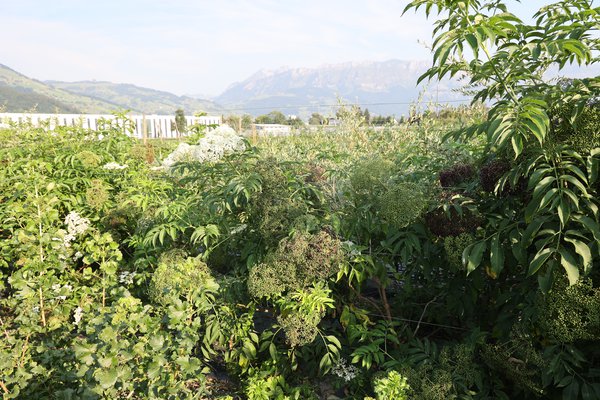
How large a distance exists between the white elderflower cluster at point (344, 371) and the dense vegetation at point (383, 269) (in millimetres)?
12

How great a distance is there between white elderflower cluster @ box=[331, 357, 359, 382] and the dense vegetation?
12 mm

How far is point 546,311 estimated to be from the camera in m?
1.76

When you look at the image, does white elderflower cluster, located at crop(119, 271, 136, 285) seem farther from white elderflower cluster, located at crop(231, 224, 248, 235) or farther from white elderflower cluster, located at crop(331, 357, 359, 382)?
white elderflower cluster, located at crop(331, 357, 359, 382)

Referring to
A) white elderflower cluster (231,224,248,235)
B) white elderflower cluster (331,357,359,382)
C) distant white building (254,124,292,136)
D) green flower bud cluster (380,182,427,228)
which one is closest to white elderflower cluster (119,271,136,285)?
white elderflower cluster (231,224,248,235)

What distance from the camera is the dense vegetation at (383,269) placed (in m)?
1.67

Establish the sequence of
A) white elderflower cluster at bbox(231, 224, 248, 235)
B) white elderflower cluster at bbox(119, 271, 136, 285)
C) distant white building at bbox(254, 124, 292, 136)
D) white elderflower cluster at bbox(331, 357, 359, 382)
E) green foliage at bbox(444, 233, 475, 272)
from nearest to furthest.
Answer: green foliage at bbox(444, 233, 475, 272) → white elderflower cluster at bbox(331, 357, 359, 382) → white elderflower cluster at bbox(231, 224, 248, 235) → white elderflower cluster at bbox(119, 271, 136, 285) → distant white building at bbox(254, 124, 292, 136)

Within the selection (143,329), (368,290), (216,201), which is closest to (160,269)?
(216,201)

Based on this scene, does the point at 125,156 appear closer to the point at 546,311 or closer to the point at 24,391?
the point at 24,391

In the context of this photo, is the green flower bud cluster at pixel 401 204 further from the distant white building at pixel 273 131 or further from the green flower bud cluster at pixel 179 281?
the distant white building at pixel 273 131

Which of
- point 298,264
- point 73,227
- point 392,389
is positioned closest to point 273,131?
point 73,227

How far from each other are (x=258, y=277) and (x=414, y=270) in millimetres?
873

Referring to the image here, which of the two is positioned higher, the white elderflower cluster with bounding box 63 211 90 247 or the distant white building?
the distant white building

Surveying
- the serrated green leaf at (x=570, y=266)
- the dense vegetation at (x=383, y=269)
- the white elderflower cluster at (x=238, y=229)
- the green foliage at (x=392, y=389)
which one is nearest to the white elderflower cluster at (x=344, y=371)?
the dense vegetation at (x=383, y=269)

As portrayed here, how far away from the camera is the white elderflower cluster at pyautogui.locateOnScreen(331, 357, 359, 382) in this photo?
7.65 ft
